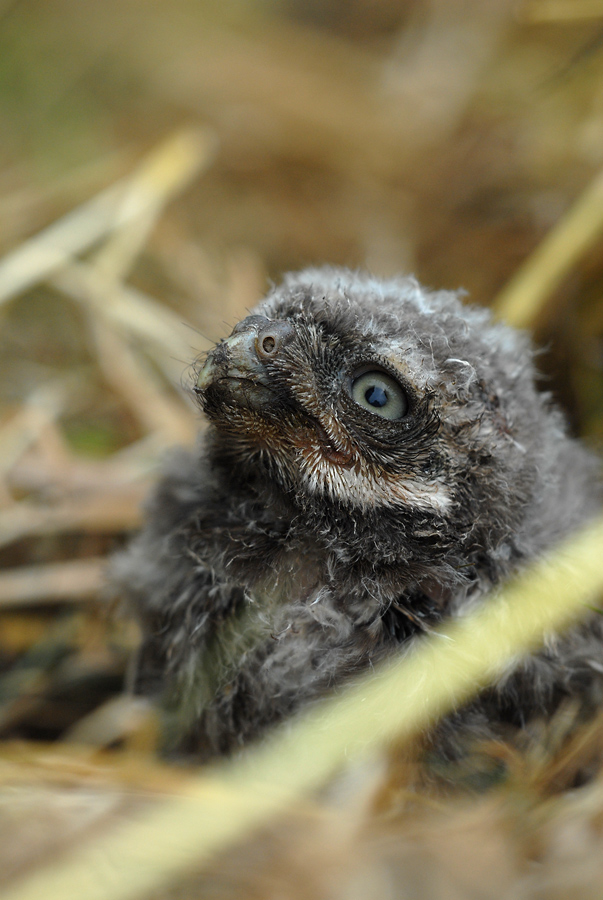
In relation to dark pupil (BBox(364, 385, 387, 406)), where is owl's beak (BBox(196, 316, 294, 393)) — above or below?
below

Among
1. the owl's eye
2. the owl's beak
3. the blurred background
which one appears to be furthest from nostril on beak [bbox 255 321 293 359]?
the blurred background

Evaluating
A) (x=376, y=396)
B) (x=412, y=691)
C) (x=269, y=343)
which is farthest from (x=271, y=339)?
(x=412, y=691)

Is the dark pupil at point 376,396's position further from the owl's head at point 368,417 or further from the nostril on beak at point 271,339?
the nostril on beak at point 271,339

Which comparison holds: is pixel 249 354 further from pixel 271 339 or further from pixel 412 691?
pixel 412 691

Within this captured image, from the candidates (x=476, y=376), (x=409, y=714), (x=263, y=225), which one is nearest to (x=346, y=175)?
(x=263, y=225)

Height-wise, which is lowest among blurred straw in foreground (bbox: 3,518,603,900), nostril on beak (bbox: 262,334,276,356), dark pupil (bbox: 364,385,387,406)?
blurred straw in foreground (bbox: 3,518,603,900)

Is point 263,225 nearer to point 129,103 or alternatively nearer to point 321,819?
point 129,103

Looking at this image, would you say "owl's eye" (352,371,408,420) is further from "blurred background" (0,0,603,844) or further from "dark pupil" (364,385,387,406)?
"blurred background" (0,0,603,844)
